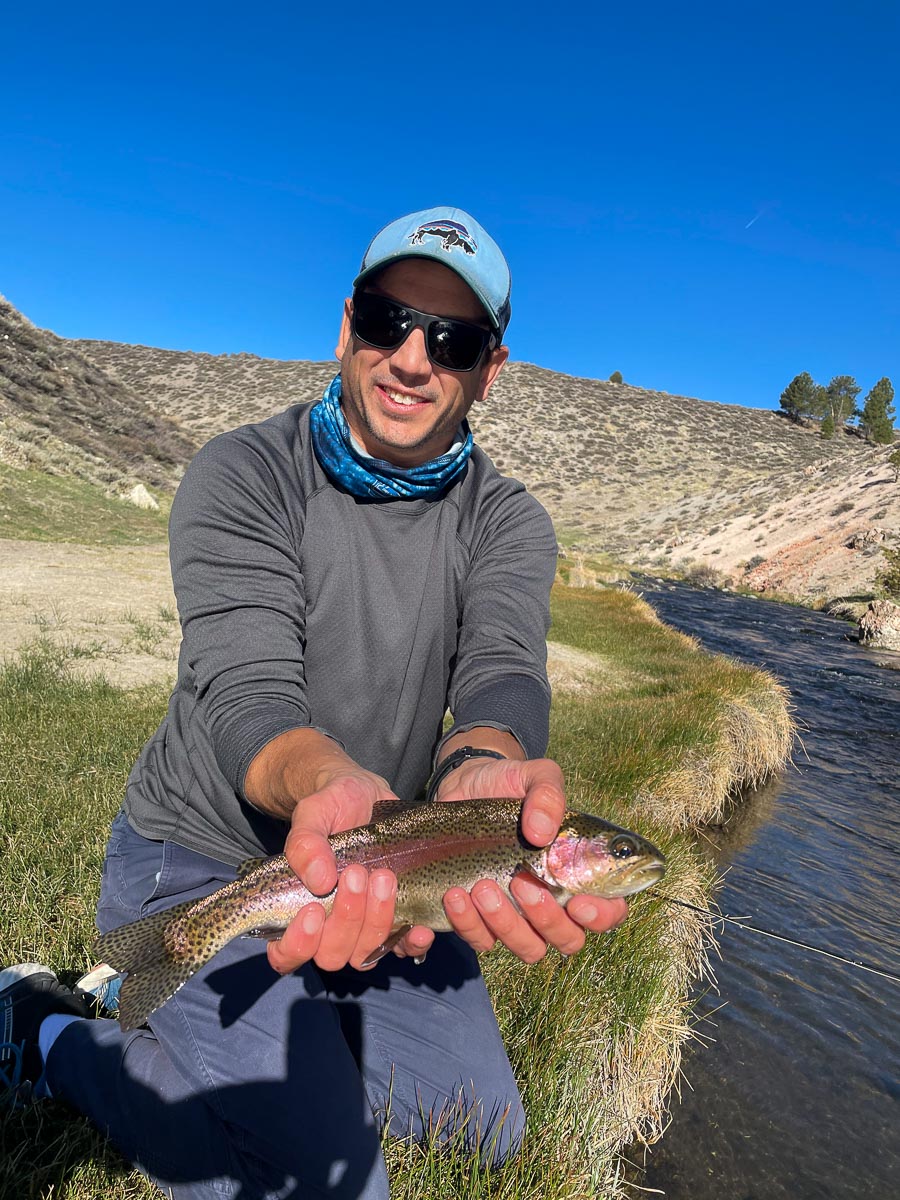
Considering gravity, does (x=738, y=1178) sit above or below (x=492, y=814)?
below

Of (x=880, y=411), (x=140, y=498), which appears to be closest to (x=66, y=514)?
(x=140, y=498)

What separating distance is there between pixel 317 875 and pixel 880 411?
87.8 metres

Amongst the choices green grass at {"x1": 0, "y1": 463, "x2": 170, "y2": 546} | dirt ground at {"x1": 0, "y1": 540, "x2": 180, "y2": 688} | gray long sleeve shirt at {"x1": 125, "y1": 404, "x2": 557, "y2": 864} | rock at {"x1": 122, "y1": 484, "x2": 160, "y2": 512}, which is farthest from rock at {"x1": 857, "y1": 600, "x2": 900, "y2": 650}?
gray long sleeve shirt at {"x1": 125, "y1": 404, "x2": 557, "y2": 864}

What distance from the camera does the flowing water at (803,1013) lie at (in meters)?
4.36

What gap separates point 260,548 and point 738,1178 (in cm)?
432

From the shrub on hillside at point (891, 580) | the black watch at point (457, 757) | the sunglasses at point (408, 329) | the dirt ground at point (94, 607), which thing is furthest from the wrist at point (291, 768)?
the shrub on hillside at point (891, 580)

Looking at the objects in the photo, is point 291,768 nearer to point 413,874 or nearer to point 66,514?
point 413,874

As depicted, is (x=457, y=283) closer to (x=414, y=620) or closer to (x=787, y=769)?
(x=414, y=620)

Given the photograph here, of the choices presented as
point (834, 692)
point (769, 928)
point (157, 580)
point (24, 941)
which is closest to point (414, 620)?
point (24, 941)

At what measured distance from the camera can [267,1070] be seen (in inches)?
108

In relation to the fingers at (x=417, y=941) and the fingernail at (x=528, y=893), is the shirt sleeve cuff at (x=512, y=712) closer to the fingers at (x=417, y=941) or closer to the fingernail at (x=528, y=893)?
the fingernail at (x=528, y=893)

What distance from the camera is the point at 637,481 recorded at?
7112 centimetres

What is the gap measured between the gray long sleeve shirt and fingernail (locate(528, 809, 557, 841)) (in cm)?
81

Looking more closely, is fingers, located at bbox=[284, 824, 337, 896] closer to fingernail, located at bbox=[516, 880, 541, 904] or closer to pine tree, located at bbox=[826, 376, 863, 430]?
fingernail, located at bbox=[516, 880, 541, 904]
